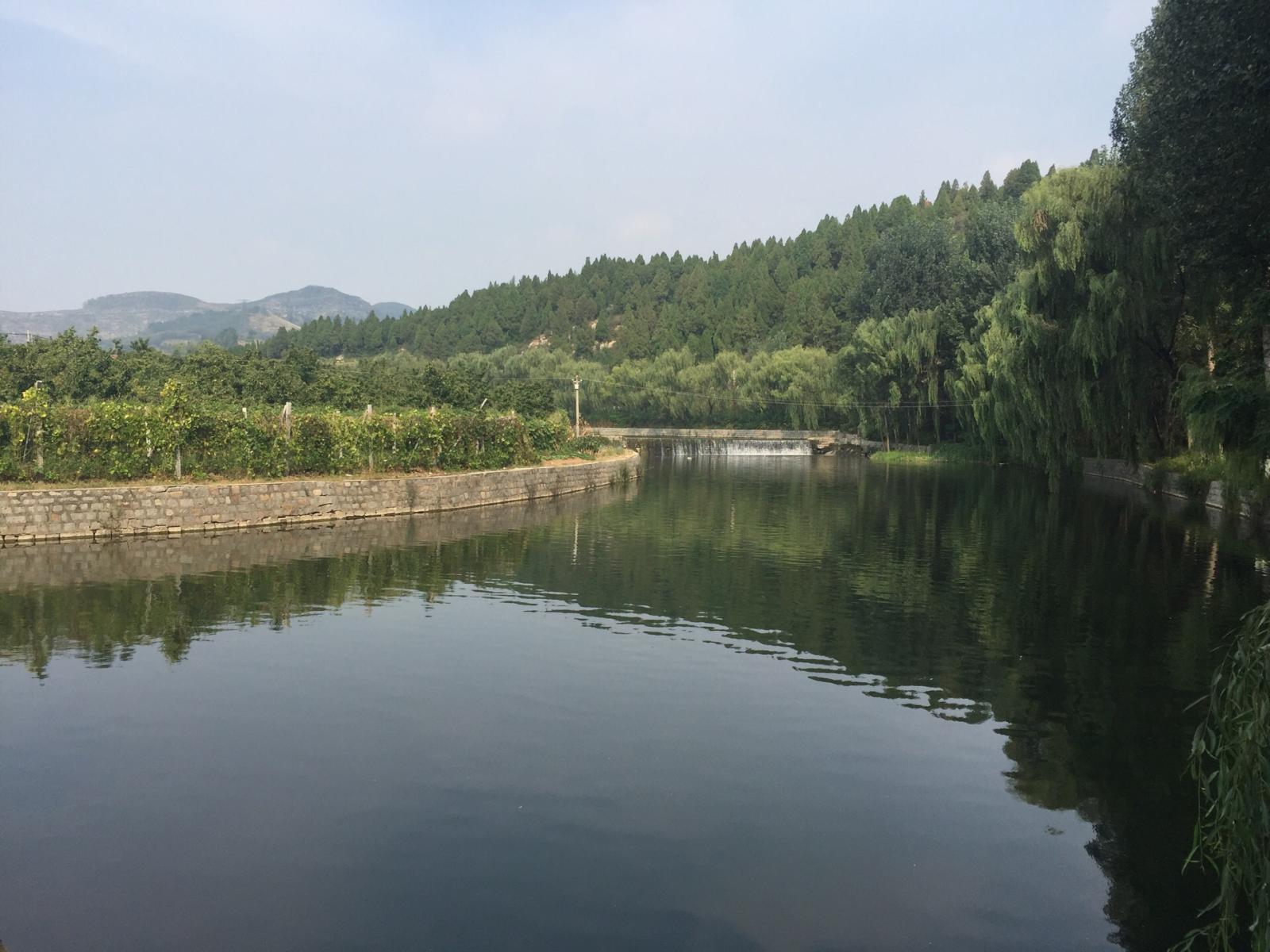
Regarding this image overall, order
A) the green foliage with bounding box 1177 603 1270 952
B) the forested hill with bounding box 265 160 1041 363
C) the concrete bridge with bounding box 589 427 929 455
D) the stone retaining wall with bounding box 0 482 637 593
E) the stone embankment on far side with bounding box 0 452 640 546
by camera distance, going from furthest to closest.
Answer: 1. the forested hill with bounding box 265 160 1041 363
2. the concrete bridge with bounding box 589 427 929 455
3. the stone embankment on far side with bounding box 0 452 640 546
4. the stone retaining wall with bounding box 0 482 637 593
5. the green foliage with bounding box 1177 603 1270 952

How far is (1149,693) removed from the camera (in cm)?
1131

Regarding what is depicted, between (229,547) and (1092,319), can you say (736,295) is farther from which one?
(229,547)

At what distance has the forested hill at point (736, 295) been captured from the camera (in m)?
87.4

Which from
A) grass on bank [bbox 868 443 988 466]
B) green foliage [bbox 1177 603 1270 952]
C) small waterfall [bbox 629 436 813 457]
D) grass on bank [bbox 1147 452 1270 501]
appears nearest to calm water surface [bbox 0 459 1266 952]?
green foliage [bbox 1177 603 1270 952]

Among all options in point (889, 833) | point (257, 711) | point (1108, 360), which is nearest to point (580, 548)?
point (257, 711)

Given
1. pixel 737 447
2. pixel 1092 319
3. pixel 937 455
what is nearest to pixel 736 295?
pixel 737 447

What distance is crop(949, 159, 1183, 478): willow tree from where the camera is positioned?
3184 cm

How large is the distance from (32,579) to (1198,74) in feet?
77.6

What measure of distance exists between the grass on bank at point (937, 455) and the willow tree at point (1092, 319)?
17942 millimetres

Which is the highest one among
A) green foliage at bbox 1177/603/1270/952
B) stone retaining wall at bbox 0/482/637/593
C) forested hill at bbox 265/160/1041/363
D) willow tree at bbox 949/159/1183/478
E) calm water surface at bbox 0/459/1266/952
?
forested hill at bbox 265/160/1041/363

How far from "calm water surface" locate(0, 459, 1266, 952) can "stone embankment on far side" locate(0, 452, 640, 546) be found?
2021mm

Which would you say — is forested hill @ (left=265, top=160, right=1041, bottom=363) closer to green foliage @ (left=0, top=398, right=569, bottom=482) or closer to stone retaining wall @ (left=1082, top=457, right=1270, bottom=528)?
stone retaining wall @ (left=1082, top=457, right=1270, bottom=528)

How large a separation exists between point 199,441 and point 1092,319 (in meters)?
26.8

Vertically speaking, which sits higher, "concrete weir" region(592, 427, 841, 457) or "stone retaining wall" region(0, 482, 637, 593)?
"concrete weir" region(592, 427, 841, 457)
